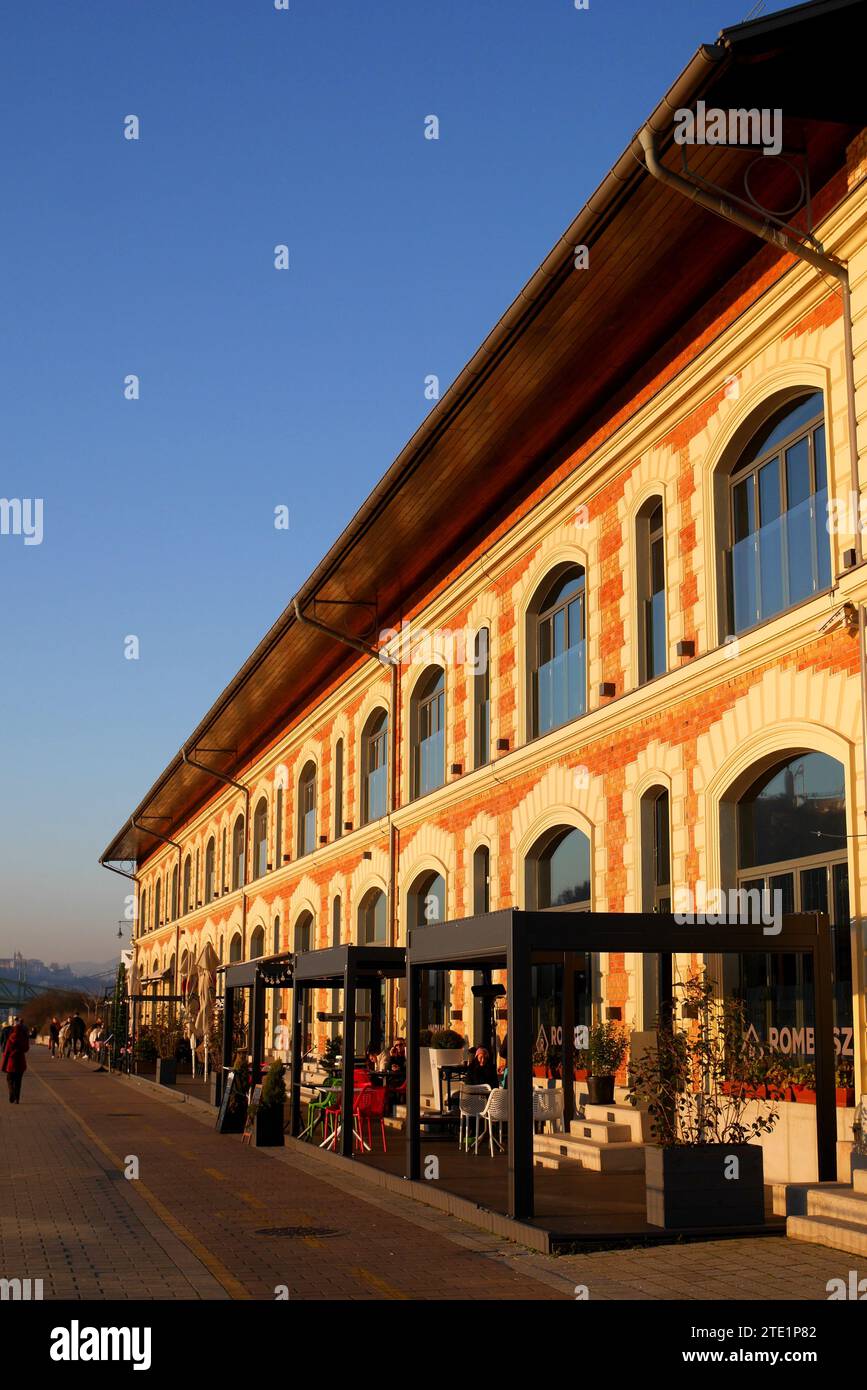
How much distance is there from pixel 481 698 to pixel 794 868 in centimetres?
926

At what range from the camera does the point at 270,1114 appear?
62.3 ft

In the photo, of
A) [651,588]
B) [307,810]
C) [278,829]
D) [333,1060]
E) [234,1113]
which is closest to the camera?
[651,588]

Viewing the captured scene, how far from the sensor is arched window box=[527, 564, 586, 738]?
19.0 m

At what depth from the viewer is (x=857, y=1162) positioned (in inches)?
431

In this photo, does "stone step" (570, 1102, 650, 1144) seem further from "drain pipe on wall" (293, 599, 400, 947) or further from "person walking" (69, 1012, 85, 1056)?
"person walking" (69, 1012, 85, 1056)

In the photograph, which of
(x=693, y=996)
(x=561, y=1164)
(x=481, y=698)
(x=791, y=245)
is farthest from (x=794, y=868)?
(x=481, y=698)

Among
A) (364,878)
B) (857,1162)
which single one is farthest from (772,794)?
(364,878)

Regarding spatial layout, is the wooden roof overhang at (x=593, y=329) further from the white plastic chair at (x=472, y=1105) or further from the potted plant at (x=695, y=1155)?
the white plastic chair at (x=472, y=1105)

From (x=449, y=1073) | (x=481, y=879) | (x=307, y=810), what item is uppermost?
(x=307, y=810)

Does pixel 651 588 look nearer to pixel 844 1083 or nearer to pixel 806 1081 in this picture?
pixel 806 1081

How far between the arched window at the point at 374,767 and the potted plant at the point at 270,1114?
27.9 feet

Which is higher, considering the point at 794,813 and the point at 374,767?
the point at 374,767

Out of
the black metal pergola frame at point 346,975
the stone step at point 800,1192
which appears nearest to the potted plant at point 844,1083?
the stone step at point 800,1192

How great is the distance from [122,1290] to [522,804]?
39.4ft
